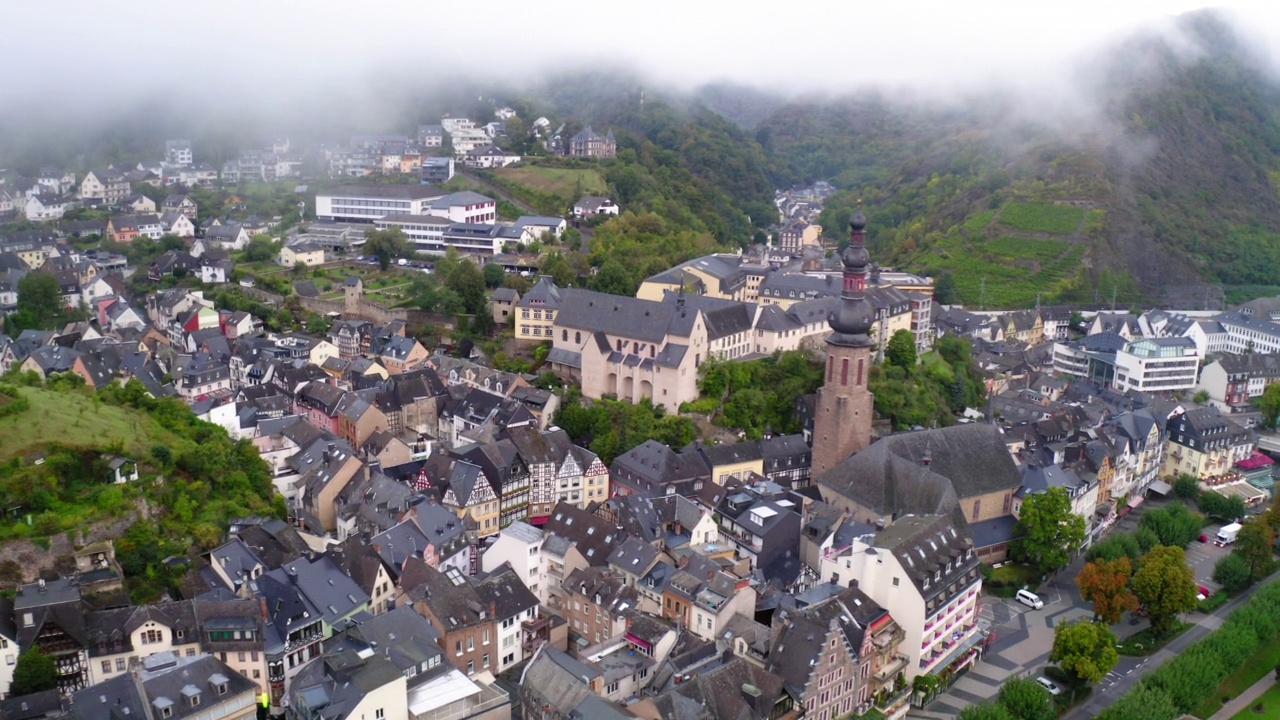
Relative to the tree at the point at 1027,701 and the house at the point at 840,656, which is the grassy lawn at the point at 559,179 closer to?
the house at the point at 840,656

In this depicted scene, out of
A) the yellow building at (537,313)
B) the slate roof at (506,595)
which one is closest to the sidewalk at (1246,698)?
the slate roof at (506,595)

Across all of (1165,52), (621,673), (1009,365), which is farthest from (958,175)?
(621,673)

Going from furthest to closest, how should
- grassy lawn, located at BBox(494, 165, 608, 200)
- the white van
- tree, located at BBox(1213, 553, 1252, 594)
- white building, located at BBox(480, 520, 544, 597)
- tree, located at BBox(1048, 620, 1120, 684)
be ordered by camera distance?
1. grassy lawn, located at BBox(494, 165, 608, 200)
2. tree, located at BBox(1213, 553, 1252, 594)
3. the white van
4. white building, located at BBox(480, 520, 544, 597)
5. tree, located at BBox(1048, 620, 1120, 684)

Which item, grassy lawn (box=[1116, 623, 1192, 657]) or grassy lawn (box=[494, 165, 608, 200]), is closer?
grassy lawn (box=[1116, 623, 1192, 657])

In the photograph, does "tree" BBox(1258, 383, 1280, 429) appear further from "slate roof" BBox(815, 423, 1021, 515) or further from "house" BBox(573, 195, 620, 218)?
"house" BBox(573, 195, 620, 218)

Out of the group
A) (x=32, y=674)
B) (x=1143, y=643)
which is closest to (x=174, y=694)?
(x=32, y=674)

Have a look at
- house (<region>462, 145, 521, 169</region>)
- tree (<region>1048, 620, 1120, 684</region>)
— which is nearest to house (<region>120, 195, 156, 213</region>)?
house (<region>462, 145, 521, 169</region>)

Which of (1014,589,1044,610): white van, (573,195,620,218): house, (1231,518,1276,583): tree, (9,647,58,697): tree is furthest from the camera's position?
(573,195,620,218): house

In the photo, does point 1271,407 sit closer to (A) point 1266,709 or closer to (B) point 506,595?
(A) point 1266,709
